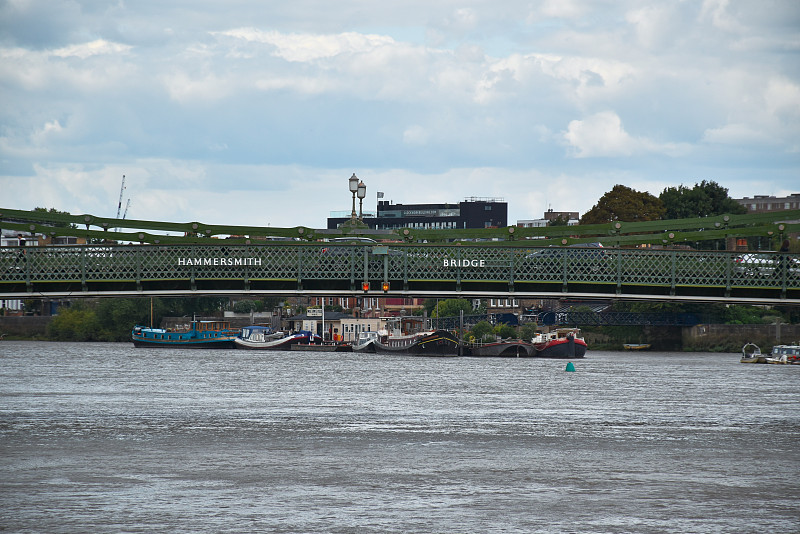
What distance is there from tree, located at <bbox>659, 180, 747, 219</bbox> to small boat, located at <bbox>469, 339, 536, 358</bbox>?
2462 centimetres

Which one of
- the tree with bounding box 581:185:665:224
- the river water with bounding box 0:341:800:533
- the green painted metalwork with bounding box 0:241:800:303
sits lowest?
the river water with bounding box 0:341:800:533

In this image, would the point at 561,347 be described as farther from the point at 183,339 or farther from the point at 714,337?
the point at 183,339

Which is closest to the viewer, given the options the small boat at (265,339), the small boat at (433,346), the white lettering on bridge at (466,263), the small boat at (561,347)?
the white lettering on bridge at (466,263)

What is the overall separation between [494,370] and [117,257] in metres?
50.8

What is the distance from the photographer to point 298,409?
49469 millimetres

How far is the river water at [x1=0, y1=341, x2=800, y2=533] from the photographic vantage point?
24281 millimetres

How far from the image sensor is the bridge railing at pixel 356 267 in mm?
42125

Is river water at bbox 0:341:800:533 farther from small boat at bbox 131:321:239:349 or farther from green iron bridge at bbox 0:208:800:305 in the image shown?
small boat at bbox 131:321:239:349

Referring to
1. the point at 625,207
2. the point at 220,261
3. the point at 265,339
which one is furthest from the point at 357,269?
the point at 265,339

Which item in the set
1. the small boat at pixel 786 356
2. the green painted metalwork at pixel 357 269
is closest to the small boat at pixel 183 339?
the small boat at pixel 786 356

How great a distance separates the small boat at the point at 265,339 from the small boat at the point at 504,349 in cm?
3036

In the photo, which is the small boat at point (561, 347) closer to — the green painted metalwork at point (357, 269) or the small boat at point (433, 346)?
the small boat at point (433, 346)

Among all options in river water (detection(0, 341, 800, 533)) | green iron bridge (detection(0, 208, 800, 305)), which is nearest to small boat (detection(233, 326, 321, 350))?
river water (detection(0, 341, 800, 533))

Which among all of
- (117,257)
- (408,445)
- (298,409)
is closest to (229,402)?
(298,409)
